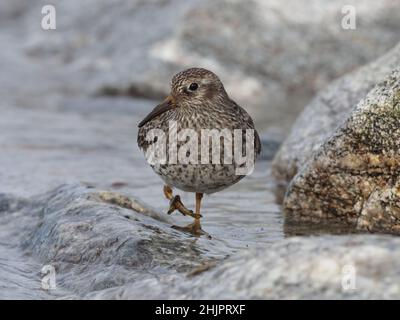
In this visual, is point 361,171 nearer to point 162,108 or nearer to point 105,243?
point 162,108

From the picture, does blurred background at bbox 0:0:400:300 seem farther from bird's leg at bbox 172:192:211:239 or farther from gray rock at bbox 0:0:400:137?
bird's leg at bbox 172:192:211:239

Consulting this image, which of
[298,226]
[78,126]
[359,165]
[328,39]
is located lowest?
[298,226]

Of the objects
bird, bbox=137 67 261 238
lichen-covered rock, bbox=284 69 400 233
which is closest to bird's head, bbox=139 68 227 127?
bird, bbox=137 67 261 238

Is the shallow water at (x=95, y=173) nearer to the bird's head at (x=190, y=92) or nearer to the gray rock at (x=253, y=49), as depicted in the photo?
the gray rock at (x=253, y=49)

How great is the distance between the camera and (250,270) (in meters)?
4.42

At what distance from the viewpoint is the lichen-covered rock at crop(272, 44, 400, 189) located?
882cm

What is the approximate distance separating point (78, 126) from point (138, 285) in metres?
7.58

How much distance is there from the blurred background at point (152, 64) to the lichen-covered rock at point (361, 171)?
2822 mm

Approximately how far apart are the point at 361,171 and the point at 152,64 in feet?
24.7

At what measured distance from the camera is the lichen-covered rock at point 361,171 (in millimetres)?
6598

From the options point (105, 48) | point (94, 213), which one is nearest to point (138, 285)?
point (94, 213)

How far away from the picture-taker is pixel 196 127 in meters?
7.10
